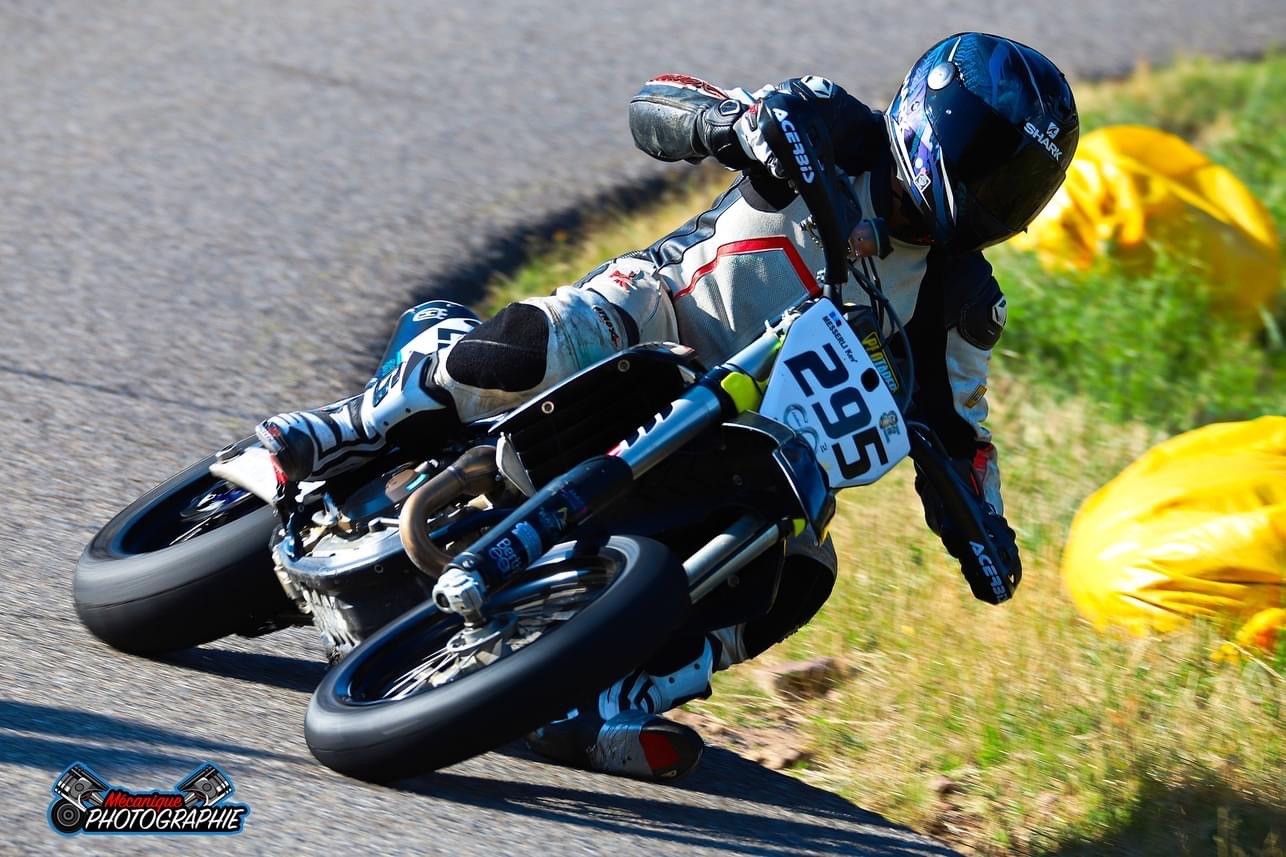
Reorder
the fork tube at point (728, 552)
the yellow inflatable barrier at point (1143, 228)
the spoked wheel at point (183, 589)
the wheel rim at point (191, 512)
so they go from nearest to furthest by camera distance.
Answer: the fork tube at point (728, 552), the spoked wheel at point (183, 589), the wheel rim at point (191, 512), the yellow inflatable barrier at point (1143, 228)

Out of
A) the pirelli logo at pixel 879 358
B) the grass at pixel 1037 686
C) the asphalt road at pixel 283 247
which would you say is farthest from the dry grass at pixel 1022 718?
the pirelli logo at pixel 879 358

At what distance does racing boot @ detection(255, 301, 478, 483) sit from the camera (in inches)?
148

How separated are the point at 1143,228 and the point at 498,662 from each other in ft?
17.9

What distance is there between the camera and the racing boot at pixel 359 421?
12.3ft

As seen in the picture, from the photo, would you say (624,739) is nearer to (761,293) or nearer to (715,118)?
(761,293)

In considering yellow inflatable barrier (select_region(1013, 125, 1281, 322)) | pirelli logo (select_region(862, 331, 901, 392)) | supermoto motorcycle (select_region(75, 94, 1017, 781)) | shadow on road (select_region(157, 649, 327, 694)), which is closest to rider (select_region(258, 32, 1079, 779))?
supermoto motorcycle (select_region(75, 94, 1017, 781))

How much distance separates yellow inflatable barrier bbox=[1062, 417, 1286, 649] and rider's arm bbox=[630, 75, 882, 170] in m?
1.73

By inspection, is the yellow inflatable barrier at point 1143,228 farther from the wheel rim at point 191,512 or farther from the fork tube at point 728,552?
the wheel rim at point 191,512

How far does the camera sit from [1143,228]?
786cm

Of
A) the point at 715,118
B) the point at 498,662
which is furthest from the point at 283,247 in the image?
the point at 498,662

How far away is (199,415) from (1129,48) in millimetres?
8124

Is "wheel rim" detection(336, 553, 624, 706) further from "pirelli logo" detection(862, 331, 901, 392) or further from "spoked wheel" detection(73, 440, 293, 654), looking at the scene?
"pirelli logo" detection(862, 331, 901, 392)

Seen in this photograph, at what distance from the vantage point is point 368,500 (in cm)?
390

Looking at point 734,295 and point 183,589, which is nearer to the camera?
point 183,589
